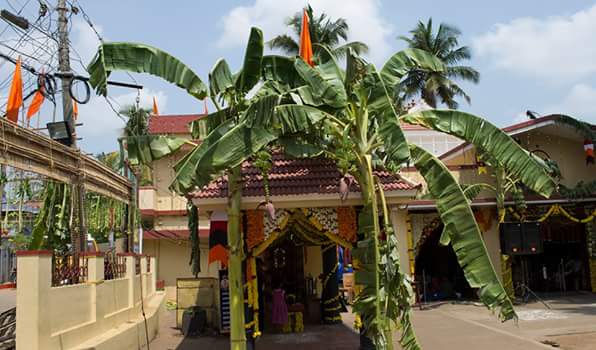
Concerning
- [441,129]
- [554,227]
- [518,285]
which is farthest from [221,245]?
[554,227]

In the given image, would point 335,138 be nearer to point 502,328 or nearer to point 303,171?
point 303,171

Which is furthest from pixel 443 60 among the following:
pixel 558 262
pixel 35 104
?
pixel 35 104

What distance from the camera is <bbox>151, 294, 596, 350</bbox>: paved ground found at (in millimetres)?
11484

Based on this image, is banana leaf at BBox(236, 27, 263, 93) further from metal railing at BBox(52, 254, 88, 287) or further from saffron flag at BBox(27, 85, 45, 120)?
saffron flag at BBox(27, 85, 45, 120)

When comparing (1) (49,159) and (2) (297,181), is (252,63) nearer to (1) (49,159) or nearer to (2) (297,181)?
(2) (297,181)

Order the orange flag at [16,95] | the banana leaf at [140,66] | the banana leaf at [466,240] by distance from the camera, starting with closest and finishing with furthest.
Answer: the banana leaf at [466,240] < the banana leaf at [140,66] < the orange flag at [16,95]

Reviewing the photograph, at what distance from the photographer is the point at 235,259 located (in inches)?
359

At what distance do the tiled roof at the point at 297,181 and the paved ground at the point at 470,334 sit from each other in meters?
3.75

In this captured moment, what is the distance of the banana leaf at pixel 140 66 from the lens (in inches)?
318

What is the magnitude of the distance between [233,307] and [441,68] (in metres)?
5.19

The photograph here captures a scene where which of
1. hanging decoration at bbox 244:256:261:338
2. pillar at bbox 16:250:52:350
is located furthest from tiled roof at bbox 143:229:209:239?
pillar at bbox 16:250:52:350

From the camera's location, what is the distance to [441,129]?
853 cm

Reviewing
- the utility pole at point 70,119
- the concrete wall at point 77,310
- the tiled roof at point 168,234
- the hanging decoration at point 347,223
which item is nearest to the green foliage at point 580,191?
the hanging decoration at point 347,223

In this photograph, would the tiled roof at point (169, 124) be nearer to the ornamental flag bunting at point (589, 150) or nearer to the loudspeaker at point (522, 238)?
the loudspeaker at point (522, 238)
